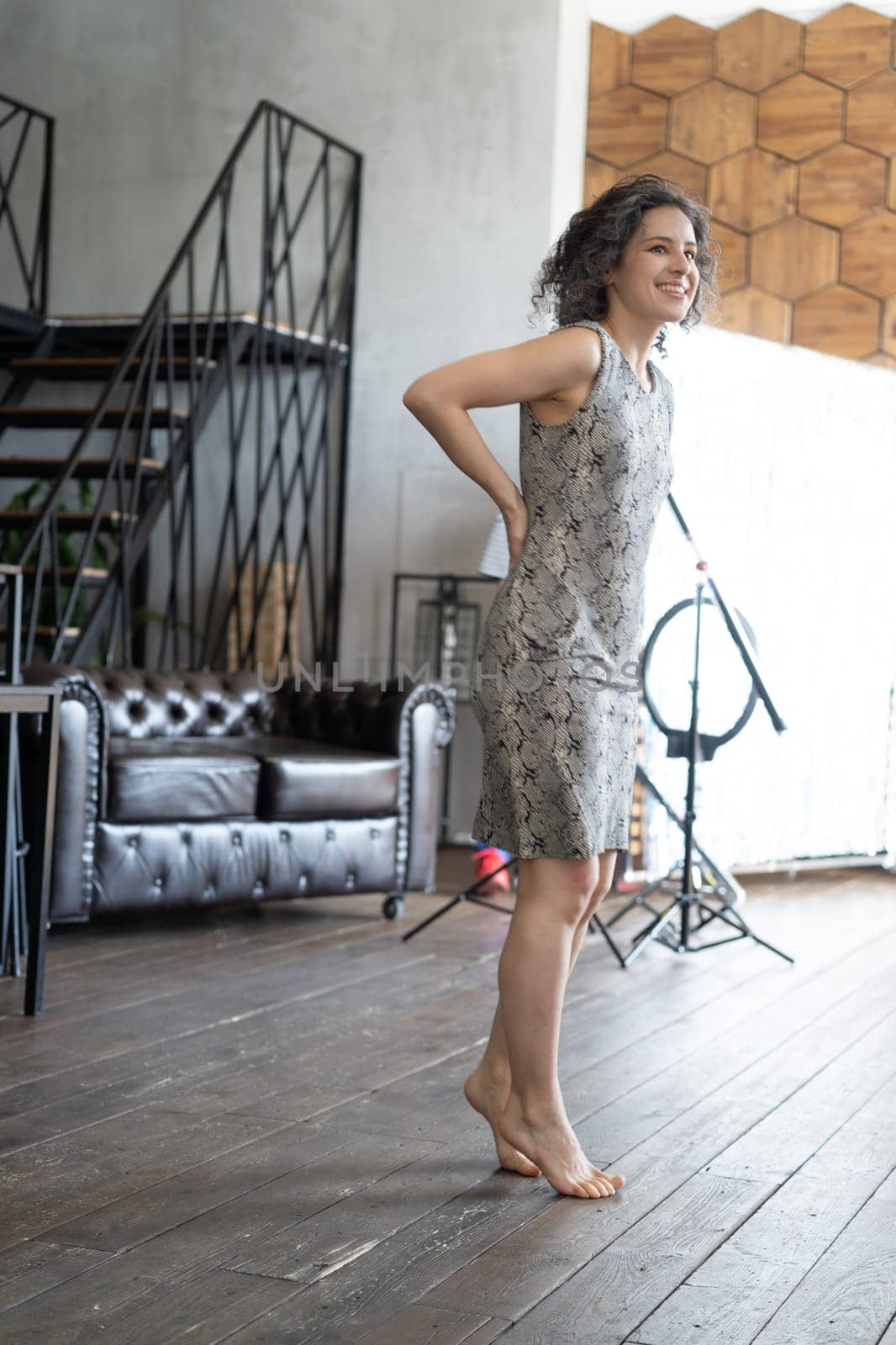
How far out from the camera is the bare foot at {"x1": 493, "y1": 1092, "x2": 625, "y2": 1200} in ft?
6.89

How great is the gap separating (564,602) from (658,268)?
0.51m

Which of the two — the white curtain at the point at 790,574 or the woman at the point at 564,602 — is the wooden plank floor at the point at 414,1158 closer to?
the woman at the point at 564,602

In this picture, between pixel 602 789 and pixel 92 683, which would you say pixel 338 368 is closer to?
pixel 92 683

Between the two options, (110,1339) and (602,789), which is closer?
(110,1339)

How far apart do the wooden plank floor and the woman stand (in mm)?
226

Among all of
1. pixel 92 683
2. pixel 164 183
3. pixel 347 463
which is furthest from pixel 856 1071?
pixel 164 183

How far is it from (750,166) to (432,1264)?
512 centimetres

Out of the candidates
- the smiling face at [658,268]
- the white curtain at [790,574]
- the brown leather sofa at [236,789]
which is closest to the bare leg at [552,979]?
the smiling face at [658,268]

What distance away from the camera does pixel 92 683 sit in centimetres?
388

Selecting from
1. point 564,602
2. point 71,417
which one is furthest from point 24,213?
point 564,602

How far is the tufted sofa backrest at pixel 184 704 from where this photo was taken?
14.8 feet

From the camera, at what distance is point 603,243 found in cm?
216

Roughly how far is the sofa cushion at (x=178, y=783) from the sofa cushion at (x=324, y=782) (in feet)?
0.18

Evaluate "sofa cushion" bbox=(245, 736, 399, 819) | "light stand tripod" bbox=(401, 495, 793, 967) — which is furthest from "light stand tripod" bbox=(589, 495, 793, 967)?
"sofa cushion" bbox=(245, 736, 399, 819)
